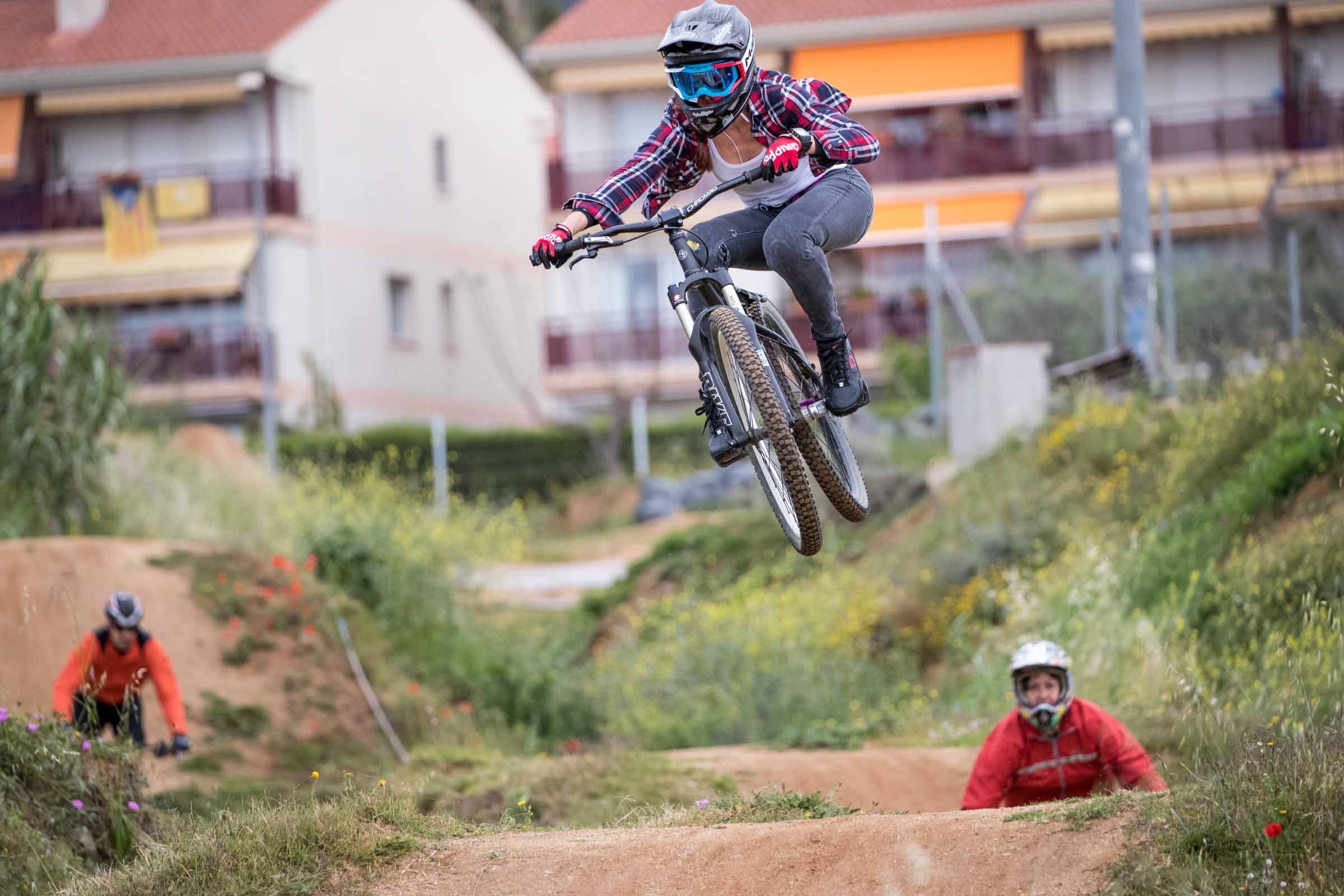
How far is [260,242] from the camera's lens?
107 feet

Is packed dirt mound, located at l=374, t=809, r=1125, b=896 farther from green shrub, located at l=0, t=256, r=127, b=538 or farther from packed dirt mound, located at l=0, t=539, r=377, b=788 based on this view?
green shrub, located at l=0, t=256, r=127, b=538

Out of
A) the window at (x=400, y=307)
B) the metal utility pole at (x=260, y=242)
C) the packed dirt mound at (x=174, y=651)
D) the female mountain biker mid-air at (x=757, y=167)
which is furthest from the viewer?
the window at (x=400, y=307)

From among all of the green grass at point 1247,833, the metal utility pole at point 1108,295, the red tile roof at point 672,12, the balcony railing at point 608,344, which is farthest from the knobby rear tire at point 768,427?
the red tile roof at point 672,12

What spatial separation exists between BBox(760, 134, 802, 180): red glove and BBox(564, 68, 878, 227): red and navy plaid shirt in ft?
0.94

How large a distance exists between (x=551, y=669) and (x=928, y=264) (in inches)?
254

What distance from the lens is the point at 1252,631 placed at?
1126cm

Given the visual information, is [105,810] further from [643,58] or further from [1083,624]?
[643,58]

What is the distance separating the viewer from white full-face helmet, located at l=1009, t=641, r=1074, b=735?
340 inches

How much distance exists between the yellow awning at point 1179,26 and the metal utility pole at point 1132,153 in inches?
599

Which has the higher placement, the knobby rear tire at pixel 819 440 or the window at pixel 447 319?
the window at pixel 447 319

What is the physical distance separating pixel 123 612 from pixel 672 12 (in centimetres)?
2296

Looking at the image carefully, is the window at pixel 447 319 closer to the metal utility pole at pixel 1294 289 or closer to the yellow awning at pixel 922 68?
the yellow awning at pixel 922 68

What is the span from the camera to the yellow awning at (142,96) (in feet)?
108

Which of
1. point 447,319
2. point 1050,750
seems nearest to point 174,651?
point 1050,750
